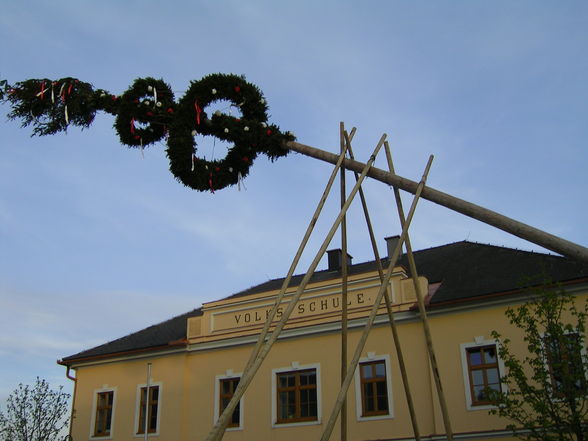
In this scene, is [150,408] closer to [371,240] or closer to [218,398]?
[218,398]

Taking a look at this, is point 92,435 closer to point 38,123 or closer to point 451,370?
point 451,370

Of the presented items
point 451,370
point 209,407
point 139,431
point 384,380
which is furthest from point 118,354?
point 451,370

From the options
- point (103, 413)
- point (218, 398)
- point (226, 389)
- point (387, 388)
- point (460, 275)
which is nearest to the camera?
point (387, 388)

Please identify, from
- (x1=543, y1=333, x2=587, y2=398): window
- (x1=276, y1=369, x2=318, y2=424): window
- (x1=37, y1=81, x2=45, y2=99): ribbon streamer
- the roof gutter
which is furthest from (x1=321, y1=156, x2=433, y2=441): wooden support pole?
the roof gutter

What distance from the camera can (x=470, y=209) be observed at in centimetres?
764

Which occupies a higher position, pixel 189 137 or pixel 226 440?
pixel 189 137

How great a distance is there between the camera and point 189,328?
67.1 feet

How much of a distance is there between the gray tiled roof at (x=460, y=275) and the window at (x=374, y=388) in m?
2.23

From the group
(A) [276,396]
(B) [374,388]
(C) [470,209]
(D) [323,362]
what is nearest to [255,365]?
(C) [470,209]

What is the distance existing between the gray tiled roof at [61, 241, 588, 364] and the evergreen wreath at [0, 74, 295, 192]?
5.58 metres

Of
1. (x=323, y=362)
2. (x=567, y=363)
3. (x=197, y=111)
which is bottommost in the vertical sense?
(x=567, y=363)

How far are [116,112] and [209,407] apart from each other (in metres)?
11.4

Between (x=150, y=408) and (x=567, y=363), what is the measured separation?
13.0 metres

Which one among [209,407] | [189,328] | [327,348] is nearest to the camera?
[327,348]
